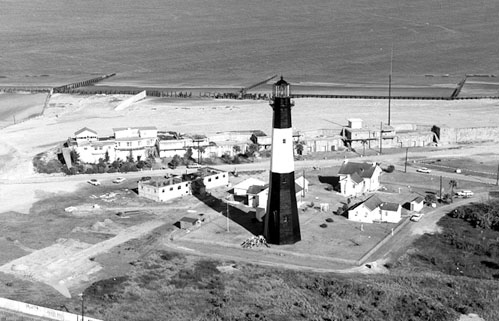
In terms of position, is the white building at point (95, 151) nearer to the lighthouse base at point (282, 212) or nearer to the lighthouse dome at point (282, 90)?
the lighthouse base at point (282, 212)

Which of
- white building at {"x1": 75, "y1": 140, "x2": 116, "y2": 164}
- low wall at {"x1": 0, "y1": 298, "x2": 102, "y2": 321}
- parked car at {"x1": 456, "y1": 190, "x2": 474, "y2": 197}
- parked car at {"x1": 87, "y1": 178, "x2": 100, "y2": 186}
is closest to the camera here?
low wall at {"x1": 0, "y1": 298, "x2": 102, "y2": 321}

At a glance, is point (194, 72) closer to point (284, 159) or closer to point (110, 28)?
point (110, 28)

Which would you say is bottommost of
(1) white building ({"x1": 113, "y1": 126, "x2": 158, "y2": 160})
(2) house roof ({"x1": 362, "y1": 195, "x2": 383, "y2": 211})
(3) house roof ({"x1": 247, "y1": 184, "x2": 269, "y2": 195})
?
(2) house roof ({"x1": 362, "y1": 195, "x2": 383, "y2": 211})

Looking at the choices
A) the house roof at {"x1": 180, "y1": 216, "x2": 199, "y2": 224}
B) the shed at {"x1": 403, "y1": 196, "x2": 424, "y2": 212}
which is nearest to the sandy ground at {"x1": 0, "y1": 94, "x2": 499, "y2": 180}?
the house roof at {"x1": 180, "y1": 216, "x2": 199, "y2": 224}

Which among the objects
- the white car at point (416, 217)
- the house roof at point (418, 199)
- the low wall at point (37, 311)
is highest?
the house roof at point (418, 199)

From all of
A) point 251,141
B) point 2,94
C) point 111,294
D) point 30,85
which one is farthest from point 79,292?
point 30,85

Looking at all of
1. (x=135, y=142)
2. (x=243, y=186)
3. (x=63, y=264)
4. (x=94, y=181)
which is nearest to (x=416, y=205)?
(x=243, y=186)

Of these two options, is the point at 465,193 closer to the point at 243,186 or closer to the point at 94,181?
the point at 243,186

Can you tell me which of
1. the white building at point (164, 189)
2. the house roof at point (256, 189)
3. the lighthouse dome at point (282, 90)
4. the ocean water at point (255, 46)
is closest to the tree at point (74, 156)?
the white building at point (164, 189)

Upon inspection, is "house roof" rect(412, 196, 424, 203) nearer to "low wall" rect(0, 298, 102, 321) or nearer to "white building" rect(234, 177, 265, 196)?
"white building" rect(234, 177, 265, 196)
